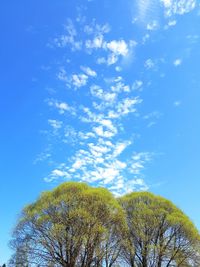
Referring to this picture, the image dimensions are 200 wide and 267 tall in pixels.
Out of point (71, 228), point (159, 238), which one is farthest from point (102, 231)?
point (159, 238)

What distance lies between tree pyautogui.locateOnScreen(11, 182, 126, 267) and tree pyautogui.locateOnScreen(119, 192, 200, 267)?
3890 mm

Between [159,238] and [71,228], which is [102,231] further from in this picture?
[159,238]

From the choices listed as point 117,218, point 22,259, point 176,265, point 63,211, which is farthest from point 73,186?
point 176,265

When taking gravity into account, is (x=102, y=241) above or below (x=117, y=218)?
below

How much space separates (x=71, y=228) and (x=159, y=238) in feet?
45.6

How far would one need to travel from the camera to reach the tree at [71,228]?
43.7m

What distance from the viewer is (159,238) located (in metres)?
50.9

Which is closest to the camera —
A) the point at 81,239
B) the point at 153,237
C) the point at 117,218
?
the point at 81,239

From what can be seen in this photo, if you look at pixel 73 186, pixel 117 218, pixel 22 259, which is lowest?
pixel 22 259

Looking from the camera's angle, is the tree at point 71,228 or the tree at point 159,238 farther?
the tree at point 159,238

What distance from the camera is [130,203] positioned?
53.8 m

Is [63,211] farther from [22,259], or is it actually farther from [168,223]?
[168,223]

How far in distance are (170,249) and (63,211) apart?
52.8 feet

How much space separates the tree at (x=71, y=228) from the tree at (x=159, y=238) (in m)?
3.89
